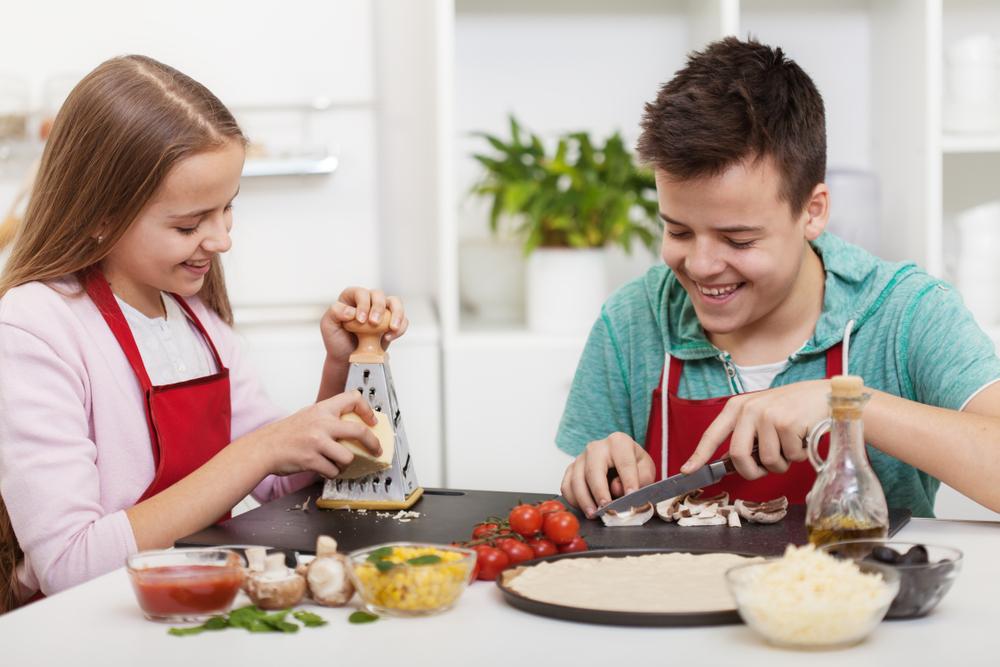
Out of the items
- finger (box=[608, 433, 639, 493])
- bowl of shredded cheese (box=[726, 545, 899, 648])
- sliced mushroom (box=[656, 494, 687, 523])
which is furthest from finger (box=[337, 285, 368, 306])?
bowl of shredded cheese (box=[726, 545, 899, 648])

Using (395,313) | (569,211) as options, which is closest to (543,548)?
(395,313)

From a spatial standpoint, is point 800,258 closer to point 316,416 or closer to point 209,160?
point 316,416

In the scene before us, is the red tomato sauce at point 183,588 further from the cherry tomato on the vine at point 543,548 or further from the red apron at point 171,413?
the red apron at point 171,413

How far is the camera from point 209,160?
60.9 inches

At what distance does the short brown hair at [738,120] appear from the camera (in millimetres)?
1490

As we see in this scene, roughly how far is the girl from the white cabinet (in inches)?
36.6

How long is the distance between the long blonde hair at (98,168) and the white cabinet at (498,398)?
1.12 meters

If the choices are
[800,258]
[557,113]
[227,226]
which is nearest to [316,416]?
[227,226]

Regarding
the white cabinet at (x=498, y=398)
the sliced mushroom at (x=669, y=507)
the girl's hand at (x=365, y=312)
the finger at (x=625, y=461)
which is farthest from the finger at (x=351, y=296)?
the white cabinet at (x=498, y=398)

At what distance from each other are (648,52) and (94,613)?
2294 mm

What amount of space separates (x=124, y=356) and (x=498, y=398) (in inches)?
45.9

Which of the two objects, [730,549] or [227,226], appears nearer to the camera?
[730,549]

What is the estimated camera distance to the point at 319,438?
4.50 ft

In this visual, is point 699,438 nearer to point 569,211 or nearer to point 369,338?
point 369,338
